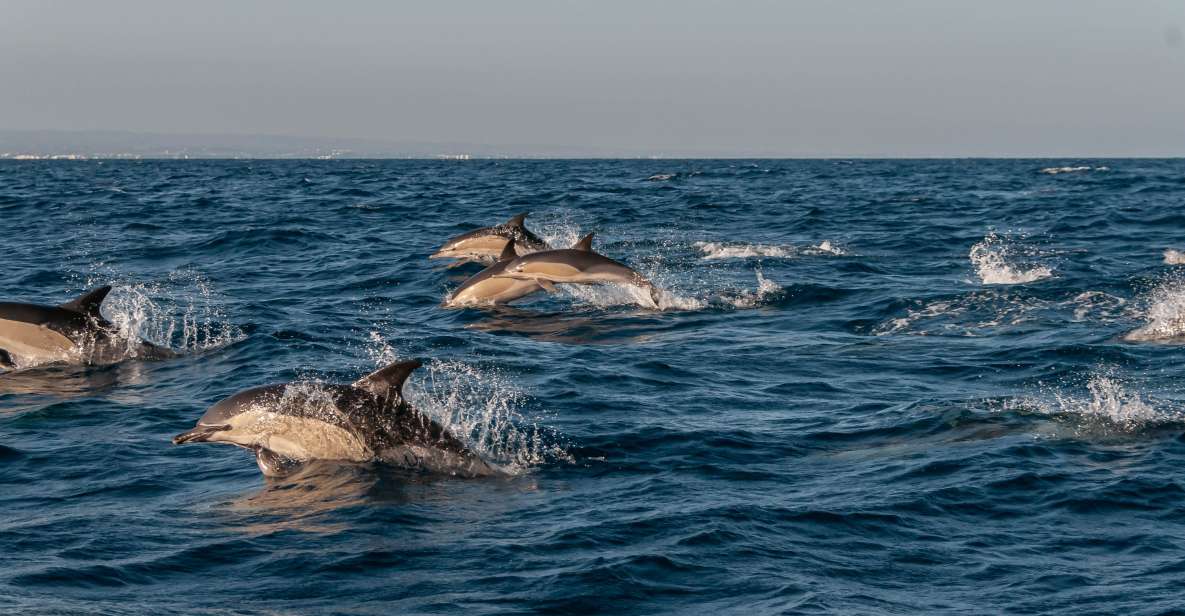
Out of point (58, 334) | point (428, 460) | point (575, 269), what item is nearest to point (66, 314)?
point (58, 334)

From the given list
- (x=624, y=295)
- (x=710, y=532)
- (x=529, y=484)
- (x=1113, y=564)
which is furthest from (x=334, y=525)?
(x=624, y=295)

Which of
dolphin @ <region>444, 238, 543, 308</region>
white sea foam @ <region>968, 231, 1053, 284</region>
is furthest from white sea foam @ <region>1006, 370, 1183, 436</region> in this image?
dolphin @ <region>444, 238, 543, 308</region>

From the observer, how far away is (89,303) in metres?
13.7

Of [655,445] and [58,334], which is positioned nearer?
[655,445]

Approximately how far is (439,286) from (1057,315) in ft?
29.7

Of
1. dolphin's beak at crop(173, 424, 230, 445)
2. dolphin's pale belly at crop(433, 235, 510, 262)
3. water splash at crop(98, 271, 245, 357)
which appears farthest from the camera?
dolphin's pale belly at crop(433, 235, 510, 262)

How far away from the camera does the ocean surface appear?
23.2ft

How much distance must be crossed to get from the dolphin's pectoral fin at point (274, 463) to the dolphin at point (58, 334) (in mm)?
4978

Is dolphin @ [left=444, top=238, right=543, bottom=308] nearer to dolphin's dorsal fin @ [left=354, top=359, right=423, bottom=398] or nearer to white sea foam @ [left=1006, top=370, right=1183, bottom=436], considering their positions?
white sea foam @ [left=1006, top=370, right=1183, bottom=436]

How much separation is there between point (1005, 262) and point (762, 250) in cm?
462

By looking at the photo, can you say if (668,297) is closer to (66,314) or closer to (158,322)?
(158,322)

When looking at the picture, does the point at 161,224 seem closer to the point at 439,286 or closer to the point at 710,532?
the point at 439,286

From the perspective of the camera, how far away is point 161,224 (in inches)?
1281

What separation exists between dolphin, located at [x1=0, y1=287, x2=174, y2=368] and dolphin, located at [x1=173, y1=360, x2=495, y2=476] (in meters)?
4.77
